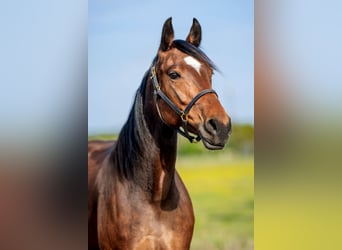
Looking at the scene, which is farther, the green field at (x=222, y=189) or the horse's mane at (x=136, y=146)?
the green field at (x=222, y=189)

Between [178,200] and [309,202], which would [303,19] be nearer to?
[309,202]

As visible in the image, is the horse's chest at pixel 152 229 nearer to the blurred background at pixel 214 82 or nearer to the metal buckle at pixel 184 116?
the blurred background at pixel 214 82

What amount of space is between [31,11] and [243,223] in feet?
4.43

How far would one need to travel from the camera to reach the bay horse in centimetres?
157

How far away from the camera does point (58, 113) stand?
4.57 ft

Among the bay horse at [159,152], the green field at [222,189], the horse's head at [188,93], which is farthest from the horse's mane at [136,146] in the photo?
the green field at [222,189]

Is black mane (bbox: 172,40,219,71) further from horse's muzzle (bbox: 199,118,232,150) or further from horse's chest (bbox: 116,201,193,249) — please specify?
horse's chest (bbox: 116,201,193,249)

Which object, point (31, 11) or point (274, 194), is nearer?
point (31, 11)

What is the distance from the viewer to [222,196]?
2.02 m

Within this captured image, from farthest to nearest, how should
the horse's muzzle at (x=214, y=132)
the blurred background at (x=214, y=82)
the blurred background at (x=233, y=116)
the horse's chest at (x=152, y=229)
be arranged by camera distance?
the blurred background at (x=214, y=82)
the horse's chest at (x=152, y=229)
the horse's muzzle at (x=214, y=132)
the blurred background at (x=233, y=116)

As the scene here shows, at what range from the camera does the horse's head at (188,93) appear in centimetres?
151

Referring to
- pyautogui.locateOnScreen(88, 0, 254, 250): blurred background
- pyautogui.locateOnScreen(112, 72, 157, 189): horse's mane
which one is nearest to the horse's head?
pyautogui.locateOnScreen(112, 72, 157, 189): horse's mane

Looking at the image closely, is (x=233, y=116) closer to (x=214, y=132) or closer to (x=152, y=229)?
A: (x=214, y=132)

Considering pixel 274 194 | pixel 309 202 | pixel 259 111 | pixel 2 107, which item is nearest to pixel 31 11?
pixel 2 107
